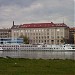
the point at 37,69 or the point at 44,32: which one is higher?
the point at 44,32

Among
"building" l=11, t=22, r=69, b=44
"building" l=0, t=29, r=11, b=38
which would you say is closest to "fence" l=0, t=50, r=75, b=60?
"building" l=11, t=22, r=69, b=44

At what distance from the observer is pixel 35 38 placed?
7136 inches

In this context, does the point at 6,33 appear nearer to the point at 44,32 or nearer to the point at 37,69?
the point at 44,32

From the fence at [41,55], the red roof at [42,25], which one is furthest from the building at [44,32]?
the fence at [41,55]

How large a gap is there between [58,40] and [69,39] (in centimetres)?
1272

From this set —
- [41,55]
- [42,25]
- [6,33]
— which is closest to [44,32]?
[42,25]

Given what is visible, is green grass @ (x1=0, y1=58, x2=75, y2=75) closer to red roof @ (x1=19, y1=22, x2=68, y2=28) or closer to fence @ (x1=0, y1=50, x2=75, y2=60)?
fence @ (x1=0, y1=50, x2=75, y2=60)

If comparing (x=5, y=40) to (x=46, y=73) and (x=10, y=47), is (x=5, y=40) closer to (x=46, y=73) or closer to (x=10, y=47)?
(x=10, y=47)

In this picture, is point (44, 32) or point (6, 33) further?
point (6, 33)

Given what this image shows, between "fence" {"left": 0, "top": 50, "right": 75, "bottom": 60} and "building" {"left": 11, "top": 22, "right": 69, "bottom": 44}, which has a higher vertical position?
"building" {"left": 11, "top": 22, "right": 69, "bottom": 44}

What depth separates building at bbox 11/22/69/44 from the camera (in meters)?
176

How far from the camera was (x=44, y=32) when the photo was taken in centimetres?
18000

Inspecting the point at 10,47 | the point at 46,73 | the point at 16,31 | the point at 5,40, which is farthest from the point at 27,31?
the point at 46,73

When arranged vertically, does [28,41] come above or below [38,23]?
below
